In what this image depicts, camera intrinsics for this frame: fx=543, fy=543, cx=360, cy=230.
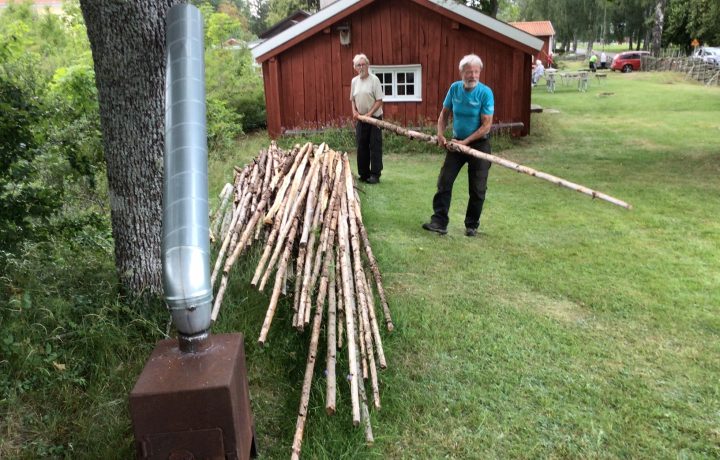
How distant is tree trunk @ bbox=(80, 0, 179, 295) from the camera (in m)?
2.98

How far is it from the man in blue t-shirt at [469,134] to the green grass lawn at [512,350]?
265mm

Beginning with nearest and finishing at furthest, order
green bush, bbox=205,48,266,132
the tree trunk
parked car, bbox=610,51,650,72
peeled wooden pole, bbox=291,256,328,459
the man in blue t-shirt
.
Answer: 1. peeled wooden pole, bbox=291,256,328,459
2. the tree trunk
3. the man in blue t-shirt
4. green bush, bbox=205,48,266,132
5. parked car, bbox=610,51,650,72

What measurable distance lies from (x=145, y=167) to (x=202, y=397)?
6.11 feet

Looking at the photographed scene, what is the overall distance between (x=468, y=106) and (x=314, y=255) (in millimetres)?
2563

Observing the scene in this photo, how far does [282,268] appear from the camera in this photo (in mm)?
3375

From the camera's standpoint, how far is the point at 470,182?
589 cm

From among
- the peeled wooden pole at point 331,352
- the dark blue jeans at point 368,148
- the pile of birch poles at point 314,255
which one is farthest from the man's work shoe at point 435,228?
the peeled wooden pole at point 331,352

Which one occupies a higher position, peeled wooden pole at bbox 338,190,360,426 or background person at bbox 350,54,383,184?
background person at bbox 350,54,383,184

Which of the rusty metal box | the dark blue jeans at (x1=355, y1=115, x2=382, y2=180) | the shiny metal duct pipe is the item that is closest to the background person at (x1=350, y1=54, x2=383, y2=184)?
the dark blue jeans at (x1=355, y1=115, x2=382, y2=180)

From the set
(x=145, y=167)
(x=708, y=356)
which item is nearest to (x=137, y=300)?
(x=145, y=167)

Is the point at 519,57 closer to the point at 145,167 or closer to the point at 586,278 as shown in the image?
the point at 586,278

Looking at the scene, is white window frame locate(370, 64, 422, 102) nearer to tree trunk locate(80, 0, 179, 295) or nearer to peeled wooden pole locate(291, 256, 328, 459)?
tree trunk locate(80, 0, 179, 295)

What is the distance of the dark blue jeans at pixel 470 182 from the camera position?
5.79m

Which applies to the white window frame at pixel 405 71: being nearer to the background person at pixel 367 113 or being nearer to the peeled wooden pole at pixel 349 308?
the background person at pixel 367 113
